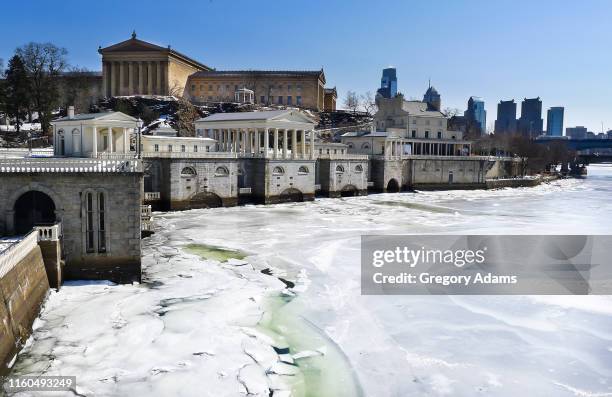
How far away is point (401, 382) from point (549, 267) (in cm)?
1620

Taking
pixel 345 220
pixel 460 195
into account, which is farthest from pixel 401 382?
pixel 460 195

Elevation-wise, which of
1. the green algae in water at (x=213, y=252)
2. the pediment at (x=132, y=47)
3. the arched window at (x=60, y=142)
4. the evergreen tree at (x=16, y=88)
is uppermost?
the pediment at (x=132, y=47)

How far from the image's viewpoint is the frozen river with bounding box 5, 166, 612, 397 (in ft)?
46.1

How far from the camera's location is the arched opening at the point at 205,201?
4969cm

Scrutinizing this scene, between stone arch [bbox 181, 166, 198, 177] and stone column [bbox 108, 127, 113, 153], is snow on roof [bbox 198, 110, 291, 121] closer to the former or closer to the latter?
stone arch [bbox 181, 166, 198, 177]

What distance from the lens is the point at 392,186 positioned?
7544cm

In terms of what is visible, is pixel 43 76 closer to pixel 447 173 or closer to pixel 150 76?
pixel 150 76

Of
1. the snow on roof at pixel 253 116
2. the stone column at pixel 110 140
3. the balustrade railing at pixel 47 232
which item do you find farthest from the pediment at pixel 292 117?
the balustrade railing at pixel 47 232

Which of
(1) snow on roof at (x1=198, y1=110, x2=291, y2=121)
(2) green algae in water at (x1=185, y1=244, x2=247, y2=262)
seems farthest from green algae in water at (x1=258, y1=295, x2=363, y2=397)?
(1) snow on roof at (x1=198, y1=110, x2=291, y2=121)

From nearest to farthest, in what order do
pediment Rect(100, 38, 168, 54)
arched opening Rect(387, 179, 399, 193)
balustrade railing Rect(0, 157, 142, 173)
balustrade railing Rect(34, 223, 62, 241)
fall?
balustrade railing Rect(34, 223, 62, 241) < balustrade railing Rect(0, 157, 142, 173) < arched opening Rect(387, 179, 399, 193) < pediment Rect(100, 38, 168, 54)

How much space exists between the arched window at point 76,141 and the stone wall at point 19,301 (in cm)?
2156

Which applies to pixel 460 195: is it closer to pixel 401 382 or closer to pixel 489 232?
pixel 489 232

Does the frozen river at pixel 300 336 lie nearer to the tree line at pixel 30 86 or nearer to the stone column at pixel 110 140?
the stone column at pixel 110 140

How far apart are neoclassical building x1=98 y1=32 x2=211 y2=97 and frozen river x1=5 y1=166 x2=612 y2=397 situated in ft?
266
